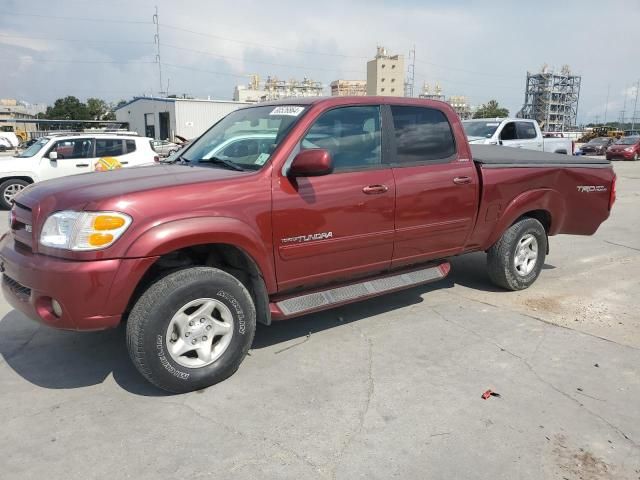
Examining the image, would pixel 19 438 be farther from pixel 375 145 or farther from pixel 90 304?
pixel 375 145

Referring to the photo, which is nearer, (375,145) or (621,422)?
(621,422)

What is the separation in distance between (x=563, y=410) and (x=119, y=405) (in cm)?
278

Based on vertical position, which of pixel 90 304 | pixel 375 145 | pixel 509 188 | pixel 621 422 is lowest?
pixel 621 422

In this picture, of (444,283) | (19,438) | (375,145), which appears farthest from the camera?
(444,283)

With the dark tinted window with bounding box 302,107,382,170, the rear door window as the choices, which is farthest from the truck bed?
the rear door window

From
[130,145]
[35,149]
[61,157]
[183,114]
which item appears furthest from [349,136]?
[183,114]

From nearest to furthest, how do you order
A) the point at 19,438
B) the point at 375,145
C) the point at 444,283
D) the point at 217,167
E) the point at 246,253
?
the point at 19,438
the point at 246,253
the point at 217,167
the point at 375,145
the point at 444,283

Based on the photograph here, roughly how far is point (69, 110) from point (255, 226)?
303 ft

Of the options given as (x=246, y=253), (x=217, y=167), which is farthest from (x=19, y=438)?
(x=217, y=167)

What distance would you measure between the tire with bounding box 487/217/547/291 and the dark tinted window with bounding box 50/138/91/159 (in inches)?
391

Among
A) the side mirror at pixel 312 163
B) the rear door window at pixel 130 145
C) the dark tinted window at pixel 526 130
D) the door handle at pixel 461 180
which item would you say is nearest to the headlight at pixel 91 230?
the side mirror at pixel 312 163

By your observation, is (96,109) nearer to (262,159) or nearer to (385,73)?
(385,73)

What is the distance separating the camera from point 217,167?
3.85 metres

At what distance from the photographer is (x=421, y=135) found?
4.52m
